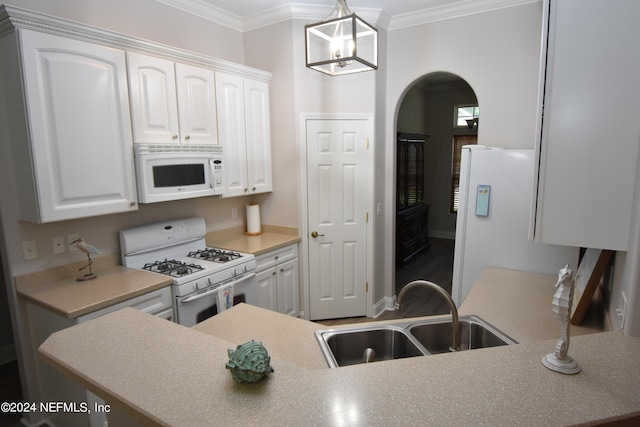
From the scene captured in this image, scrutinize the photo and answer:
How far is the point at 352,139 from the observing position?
367 cm

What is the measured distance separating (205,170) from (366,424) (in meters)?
2.54

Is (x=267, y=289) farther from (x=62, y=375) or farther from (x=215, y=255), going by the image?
(x=62, y=375)

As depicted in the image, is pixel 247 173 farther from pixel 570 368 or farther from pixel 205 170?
pixel 570 368

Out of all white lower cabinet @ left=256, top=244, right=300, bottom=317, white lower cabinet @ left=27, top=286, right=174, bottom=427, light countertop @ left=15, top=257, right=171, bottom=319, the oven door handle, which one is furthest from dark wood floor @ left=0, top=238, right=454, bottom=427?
the oven door handle

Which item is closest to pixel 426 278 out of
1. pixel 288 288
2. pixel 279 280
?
pixel 288 288

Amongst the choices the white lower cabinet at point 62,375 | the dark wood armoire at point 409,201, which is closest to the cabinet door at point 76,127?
the white lower cabinet at point 62,375

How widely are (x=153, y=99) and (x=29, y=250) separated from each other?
123 cm

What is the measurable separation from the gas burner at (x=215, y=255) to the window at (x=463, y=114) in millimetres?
5323

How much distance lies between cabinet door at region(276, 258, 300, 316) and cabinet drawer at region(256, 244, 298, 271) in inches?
2.1

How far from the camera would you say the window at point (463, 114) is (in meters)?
6.70

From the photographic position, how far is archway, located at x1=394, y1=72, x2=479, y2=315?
5449 millimetres

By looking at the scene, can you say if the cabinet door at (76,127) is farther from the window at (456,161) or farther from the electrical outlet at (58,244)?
the window at (456,161)

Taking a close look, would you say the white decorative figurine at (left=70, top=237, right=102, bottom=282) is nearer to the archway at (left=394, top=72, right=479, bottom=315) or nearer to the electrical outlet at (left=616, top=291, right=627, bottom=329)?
the electrical outlet at (left=616, top=291, right=627, bottom=329)

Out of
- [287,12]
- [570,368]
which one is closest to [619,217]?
[570,368]
